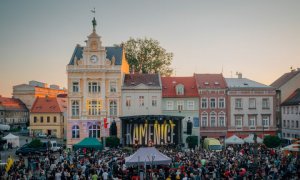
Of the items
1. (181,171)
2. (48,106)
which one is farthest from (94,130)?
(181,171)

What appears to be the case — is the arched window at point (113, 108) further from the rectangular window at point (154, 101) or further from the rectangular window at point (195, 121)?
the rectangular window at point (195, 121)

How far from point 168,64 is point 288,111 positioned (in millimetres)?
24394

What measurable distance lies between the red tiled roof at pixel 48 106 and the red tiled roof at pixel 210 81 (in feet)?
88.6

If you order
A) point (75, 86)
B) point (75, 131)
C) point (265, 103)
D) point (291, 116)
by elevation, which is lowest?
point (75, 131)

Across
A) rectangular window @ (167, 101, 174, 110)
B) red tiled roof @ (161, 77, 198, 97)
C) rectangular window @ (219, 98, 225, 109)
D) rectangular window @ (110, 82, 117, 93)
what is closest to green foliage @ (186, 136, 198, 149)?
rectangular window @ (167, 101, 174, 110)

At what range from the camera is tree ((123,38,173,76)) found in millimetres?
69562

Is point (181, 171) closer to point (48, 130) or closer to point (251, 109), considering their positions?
point (251, 109)

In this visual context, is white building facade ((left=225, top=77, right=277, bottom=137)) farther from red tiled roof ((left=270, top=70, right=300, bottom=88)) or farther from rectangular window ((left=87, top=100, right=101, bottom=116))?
rectangular window ((left=87, top=100, right=101, bottom=116))

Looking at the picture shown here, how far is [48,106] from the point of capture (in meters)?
68.7

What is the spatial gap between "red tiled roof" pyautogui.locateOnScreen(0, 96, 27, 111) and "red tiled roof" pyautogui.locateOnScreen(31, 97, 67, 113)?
71.7 ft

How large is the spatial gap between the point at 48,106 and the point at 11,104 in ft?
90.2

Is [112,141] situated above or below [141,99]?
below

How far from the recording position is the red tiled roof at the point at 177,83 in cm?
5273

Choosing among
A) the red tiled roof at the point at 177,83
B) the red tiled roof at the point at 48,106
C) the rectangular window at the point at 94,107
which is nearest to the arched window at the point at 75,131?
the rectangular window at the point at 94,107
